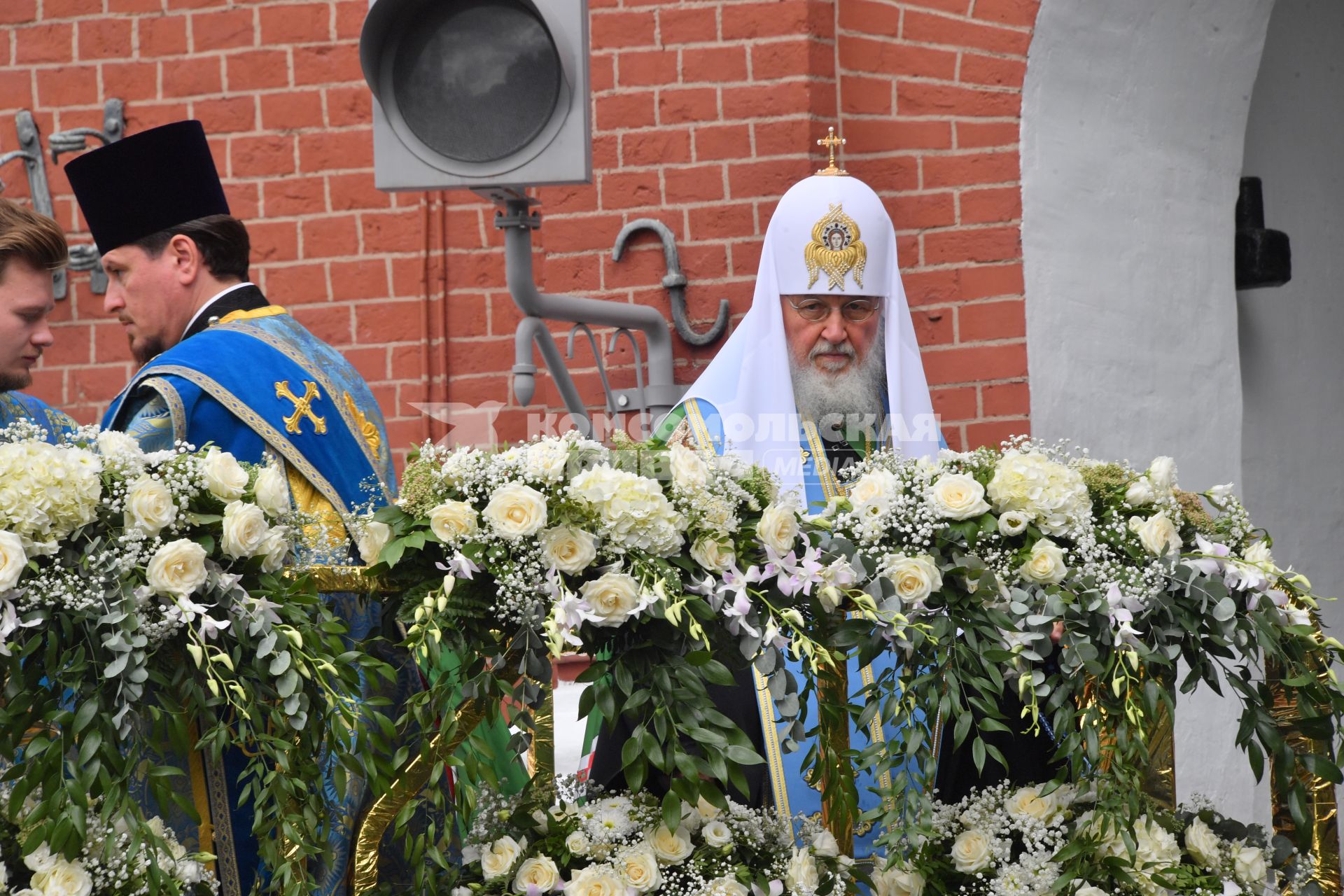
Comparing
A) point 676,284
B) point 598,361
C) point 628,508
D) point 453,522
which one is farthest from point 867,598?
point 676,284

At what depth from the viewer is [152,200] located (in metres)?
3.56

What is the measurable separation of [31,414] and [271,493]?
3.55 feet

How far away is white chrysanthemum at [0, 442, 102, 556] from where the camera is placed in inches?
90.9

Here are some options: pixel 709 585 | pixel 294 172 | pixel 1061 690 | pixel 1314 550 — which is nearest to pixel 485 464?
pixel 709 585

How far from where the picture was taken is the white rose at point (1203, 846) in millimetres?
2818

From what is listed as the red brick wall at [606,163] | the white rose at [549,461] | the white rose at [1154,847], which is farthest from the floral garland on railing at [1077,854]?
the red brick wall at [606,163]

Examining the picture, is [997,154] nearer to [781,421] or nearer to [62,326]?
[781,421]

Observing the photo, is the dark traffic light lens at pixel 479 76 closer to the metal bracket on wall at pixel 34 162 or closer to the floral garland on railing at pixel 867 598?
the floral garland on railing at pixel 867 598

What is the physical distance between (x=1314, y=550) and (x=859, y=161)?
2214 mm

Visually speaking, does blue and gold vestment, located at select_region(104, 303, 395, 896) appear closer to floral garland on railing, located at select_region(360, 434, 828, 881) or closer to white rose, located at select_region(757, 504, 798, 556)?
floral garland on railing, located at select_region(360, 434, 828, 881)

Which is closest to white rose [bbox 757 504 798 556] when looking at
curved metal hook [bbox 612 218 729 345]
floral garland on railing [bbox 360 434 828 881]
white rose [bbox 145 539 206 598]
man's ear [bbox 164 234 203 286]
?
floral garland on railing [bbox 360 434 828 881]

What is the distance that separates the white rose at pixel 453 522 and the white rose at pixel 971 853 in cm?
100

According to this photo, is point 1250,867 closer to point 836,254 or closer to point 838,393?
point 838,393

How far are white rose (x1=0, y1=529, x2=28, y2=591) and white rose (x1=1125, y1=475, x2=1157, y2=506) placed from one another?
1721 millimetres
